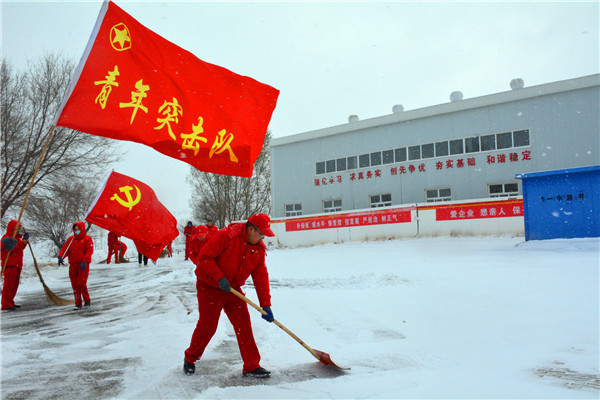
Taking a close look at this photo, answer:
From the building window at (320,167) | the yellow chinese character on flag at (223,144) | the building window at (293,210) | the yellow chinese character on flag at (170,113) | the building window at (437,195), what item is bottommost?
the building window at (293,210)

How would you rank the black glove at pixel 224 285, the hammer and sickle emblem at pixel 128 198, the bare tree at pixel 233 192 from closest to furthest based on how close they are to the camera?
the black glove at pixel 224 285 < the hammer and sickle emblem at pixel 128 198 < the bare tree at pixel 233 192

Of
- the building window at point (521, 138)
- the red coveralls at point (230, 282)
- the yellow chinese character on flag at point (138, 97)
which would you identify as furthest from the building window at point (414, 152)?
the red coveralls at point (230, 282)

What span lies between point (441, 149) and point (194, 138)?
1901 cm

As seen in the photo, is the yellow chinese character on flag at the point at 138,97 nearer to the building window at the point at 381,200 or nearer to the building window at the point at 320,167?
the building window at the point at 381,200

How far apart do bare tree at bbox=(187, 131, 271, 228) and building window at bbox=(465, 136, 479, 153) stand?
66.6 feet

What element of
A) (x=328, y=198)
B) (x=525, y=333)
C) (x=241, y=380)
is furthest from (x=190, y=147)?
(x=328, y=198)

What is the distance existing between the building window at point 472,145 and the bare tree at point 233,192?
2031cm

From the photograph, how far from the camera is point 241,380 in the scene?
405 cm

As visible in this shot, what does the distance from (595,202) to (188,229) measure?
39.2ft

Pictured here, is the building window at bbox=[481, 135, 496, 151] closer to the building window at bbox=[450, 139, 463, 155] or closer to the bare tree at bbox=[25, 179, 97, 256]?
the building window at bbox=[450, 139, 463, 155]

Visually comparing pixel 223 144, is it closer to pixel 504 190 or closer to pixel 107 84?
pixel 107 84

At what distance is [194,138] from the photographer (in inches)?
201

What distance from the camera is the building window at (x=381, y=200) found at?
23531 mm

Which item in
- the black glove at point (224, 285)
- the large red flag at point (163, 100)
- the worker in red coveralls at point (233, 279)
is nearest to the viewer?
the black glove at point (224, 285)
